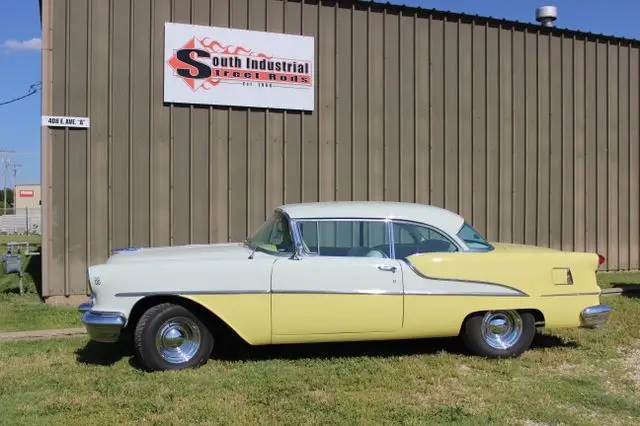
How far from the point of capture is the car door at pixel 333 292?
5418 mm

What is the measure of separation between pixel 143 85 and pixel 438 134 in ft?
16.7

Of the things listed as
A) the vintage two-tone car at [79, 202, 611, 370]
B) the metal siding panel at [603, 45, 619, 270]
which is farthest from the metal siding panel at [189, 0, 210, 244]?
the metal siding panel at [603, 45, 619, 270]

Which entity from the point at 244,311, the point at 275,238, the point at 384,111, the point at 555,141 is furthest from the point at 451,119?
the point at 244,311

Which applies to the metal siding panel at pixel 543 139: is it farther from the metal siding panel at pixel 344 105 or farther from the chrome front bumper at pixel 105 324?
the chrome front bumper at pixel 105 324

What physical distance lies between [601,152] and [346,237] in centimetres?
834

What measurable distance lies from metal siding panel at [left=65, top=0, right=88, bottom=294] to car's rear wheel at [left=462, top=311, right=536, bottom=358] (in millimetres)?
5688

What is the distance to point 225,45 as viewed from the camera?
9.48 meters

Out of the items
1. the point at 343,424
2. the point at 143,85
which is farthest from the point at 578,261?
the point at 143,85

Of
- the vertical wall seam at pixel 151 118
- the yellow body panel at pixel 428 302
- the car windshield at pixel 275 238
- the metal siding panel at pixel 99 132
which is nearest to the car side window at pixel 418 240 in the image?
the yellow body panel at pixel 428 302

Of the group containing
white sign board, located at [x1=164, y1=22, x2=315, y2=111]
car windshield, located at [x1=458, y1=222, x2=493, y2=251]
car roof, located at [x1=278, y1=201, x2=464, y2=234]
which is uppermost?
white sign board, located at [x1=164, y1=22, x2=315, y2=111]

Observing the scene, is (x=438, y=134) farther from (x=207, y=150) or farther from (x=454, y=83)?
(x=207, y=150)

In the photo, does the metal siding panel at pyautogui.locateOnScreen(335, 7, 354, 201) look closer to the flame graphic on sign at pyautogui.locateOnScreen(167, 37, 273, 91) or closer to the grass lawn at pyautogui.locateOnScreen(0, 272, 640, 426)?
the flame graphic on sign at pyautogui.locateOnScreen(167, 37, 273, 91)

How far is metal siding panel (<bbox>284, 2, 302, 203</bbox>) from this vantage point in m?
9.90

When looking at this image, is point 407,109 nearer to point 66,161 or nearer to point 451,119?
point 451,119
